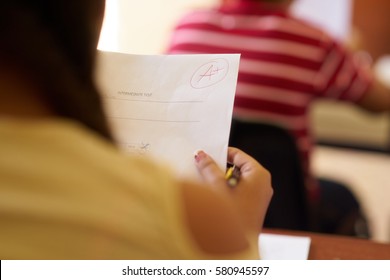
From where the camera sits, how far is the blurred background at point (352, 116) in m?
2.44

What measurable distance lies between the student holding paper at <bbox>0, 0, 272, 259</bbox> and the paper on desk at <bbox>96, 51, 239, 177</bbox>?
0.15m

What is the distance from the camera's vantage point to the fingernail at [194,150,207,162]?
58 centimetres

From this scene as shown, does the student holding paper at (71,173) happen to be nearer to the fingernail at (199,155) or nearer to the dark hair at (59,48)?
the dark hair at (59,48)

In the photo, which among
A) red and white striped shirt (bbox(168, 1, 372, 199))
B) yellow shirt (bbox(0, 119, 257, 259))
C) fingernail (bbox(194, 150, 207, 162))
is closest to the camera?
yellow shirt (bbox(0, 119, 257, 259))

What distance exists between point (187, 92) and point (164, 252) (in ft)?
0.75

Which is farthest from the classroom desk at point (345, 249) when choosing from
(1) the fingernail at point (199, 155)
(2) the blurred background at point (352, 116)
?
(2) the blurred background at point (352, 116)

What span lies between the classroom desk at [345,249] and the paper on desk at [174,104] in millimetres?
258

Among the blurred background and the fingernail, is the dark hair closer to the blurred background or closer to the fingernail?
the fingernail

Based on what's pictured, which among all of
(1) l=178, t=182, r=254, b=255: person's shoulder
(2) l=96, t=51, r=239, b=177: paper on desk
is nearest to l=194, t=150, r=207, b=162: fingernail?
(2) l=96, t=51, r=239, b=177: paper on desk

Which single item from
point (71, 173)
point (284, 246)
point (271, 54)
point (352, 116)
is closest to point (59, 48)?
point (71, 173)

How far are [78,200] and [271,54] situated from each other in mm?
723

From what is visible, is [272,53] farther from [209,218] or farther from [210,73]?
[209,218]

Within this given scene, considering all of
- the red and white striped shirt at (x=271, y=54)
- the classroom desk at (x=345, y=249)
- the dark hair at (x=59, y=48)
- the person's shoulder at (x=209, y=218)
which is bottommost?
the classroom desk at (x=345, y=249)

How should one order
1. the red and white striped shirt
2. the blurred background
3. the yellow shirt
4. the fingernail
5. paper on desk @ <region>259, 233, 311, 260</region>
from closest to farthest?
the yellow shirt, the fingernail, paper on desk @ <region>259, 233, 311, 260</region>, the red and white striped shirt, the blurred background
